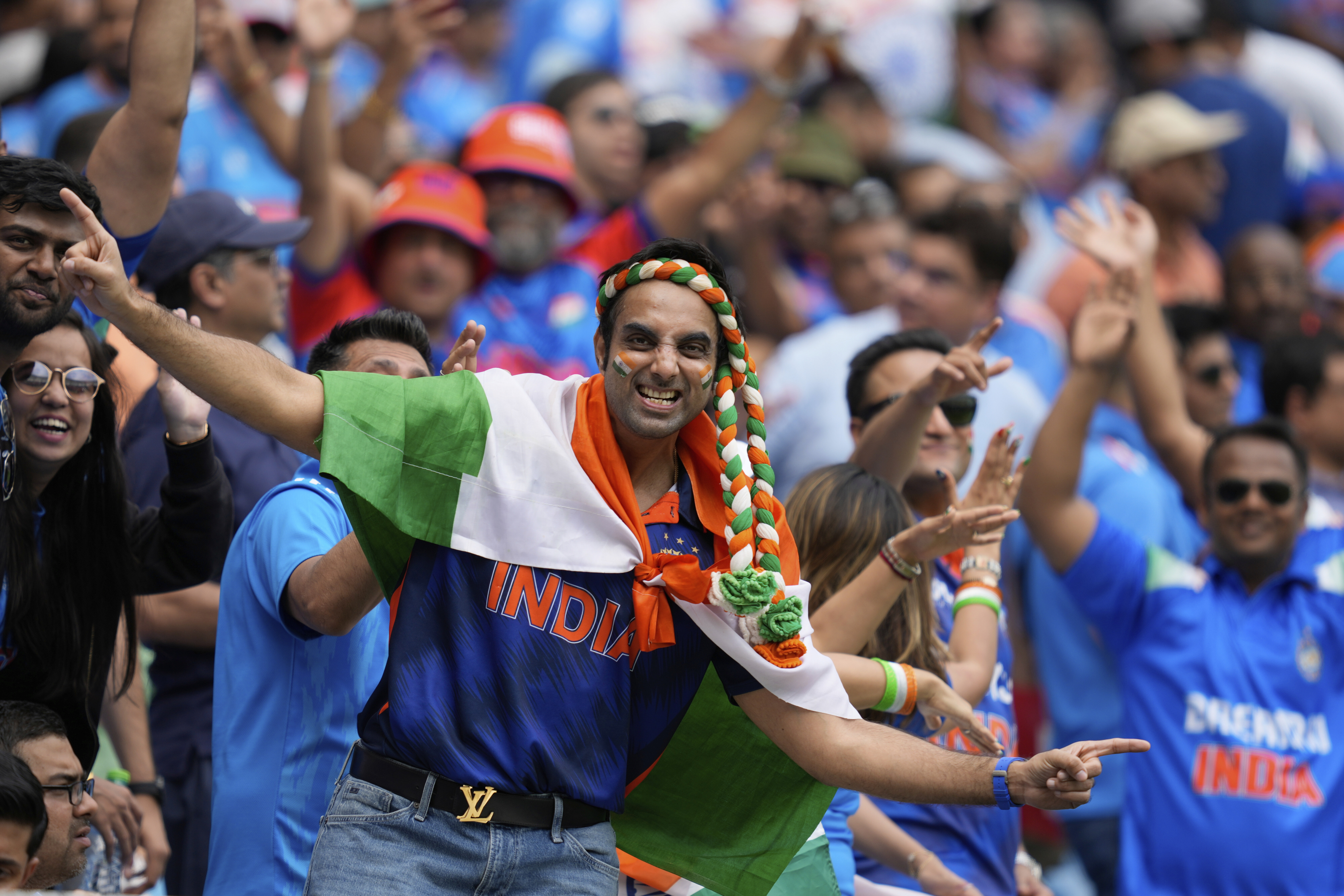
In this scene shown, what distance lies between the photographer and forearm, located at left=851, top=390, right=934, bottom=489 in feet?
15.2

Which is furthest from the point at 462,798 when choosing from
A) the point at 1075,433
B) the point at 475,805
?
the point at 1075,433

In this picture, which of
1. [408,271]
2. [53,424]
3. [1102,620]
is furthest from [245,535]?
[1102,620]

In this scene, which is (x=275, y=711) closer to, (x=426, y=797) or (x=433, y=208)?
(x=426, y=797)

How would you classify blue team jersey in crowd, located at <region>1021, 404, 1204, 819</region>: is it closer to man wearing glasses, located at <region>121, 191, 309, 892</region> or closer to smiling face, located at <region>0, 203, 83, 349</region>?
man wearing glasses, located at <region>121, 191, 309, 892</region>

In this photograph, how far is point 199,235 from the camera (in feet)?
15.8

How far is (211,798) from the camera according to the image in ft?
13.7

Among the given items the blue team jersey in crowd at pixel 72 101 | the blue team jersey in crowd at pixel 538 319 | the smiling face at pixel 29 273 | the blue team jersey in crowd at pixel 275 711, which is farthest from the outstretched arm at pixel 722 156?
the smiling face at pixel 29 273

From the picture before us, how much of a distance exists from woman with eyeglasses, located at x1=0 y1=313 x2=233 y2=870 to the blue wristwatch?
208 cm

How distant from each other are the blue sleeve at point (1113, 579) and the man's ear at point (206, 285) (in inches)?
127

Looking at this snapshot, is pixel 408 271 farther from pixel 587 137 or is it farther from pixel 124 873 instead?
pixel 124 873

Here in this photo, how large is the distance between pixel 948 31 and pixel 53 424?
8796 mm

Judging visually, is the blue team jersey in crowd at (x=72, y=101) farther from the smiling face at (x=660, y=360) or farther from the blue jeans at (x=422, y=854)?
the blue jeans at (x=422, y=854)

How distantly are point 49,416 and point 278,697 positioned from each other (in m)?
0.89

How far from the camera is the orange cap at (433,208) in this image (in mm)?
6434
